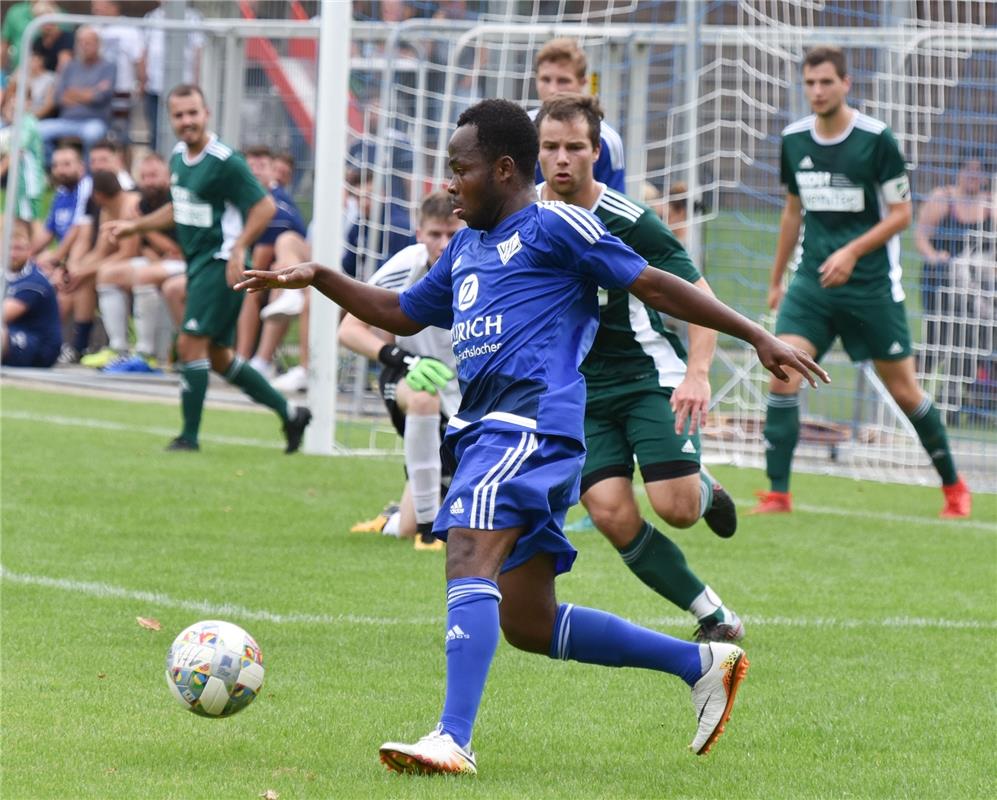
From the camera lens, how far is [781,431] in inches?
389

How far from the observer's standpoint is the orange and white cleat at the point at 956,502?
10.0 meters

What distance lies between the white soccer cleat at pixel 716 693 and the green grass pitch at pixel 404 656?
9cm

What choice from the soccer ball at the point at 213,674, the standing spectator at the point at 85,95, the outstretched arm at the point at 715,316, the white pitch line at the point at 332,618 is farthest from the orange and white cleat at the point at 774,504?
the standing spectator at the point at 85,95

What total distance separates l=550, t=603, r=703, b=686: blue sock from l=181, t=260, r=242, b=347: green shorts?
699cm

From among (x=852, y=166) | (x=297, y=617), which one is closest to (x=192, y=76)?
(x=852, y=166)

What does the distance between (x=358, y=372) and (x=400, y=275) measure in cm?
551

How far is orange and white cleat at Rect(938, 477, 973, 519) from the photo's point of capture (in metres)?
10.0

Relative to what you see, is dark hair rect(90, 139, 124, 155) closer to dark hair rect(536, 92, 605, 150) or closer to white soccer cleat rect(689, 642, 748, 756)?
dark hair rect(536, 92, 605, 150)

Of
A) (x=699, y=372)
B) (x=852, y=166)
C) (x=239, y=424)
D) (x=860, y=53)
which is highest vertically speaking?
(x=860, y=53)

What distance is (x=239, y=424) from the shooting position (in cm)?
1384

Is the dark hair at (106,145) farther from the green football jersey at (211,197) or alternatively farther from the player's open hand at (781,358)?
the player's open hand at (781,358)

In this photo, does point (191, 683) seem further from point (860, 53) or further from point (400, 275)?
point (860, 53)

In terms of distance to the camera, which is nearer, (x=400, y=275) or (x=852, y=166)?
(x=400, y=275)

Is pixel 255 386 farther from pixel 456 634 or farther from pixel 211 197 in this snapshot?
pixel 456 634
